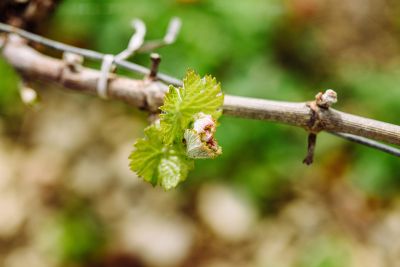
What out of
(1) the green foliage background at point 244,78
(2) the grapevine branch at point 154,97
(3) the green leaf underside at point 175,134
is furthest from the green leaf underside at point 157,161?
(1) the green foliage background at point 244,78

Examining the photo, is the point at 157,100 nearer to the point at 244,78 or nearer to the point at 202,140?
the point at 202,140

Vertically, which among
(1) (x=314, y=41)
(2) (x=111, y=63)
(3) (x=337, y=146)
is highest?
(1) (x=314, y=41)

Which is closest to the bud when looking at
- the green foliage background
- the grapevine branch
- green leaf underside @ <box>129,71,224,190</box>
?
green leaf underside @ <box>129,71,224,190</box>

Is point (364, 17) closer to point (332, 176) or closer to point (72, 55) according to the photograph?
Result: point (332, 176)

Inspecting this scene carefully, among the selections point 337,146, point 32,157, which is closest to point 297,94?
point 337,146

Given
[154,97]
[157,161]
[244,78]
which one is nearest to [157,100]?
[154,97]

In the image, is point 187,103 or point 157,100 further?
point 157,100
